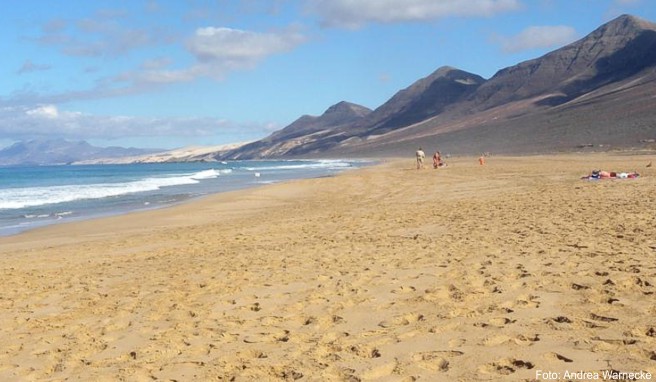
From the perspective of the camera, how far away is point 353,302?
6047 mm

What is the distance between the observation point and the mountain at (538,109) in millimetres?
68500

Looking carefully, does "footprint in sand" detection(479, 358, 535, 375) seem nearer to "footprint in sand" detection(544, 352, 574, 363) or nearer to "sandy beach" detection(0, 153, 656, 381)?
"sandy beach" detection(0, 153, 656, 381)

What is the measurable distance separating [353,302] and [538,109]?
353 ft

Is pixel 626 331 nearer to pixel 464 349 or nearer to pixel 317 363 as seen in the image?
pixel 464 349

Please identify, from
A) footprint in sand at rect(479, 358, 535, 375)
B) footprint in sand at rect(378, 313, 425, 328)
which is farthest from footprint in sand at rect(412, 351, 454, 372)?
footprint in sand at rect(378, 313, 425, 328)

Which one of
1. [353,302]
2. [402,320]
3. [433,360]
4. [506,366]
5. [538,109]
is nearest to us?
[506,366]

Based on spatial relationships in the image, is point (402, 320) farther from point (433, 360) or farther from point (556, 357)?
point (556, 357)

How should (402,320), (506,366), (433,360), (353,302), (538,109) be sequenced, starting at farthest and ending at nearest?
(538,109)
(353,302)
(402,320)
(433,360)
(506,366)

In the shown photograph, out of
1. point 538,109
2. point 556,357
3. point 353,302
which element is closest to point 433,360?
point 556,357

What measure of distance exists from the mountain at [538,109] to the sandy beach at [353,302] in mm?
49542

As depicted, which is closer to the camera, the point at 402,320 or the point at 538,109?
the point at 402,320

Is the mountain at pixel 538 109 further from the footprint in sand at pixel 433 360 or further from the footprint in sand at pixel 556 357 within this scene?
the footprint in sand at pixel 433 360

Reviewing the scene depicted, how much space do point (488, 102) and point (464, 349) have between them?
145 m

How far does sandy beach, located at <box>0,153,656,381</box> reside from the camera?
14.3ft
